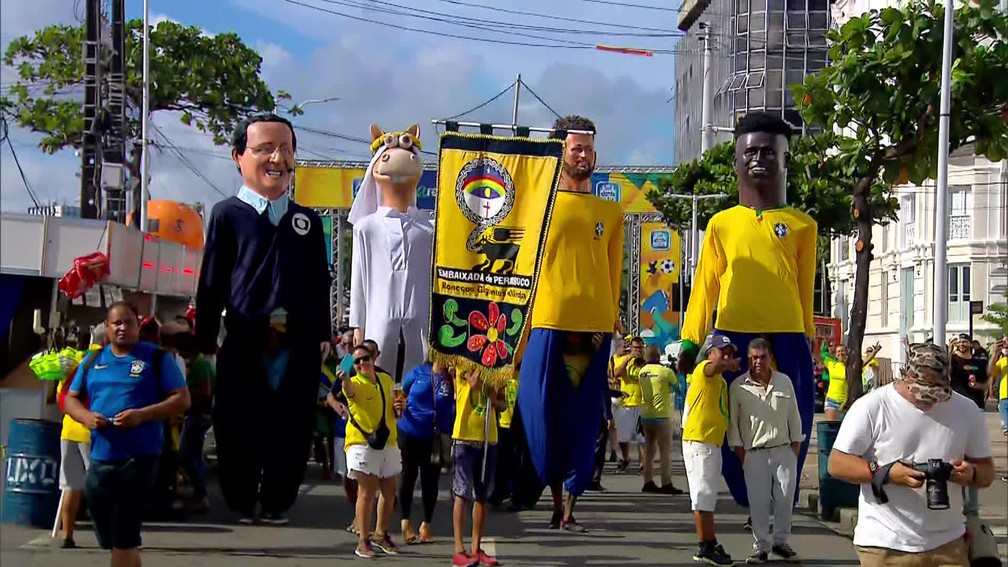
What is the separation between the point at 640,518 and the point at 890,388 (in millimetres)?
6294

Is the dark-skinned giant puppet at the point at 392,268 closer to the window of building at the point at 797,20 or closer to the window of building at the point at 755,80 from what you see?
the window of building at the point at 797,20

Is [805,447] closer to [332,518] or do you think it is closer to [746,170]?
[746,170]

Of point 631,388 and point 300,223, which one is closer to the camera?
point 300,223

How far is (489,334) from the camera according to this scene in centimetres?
931

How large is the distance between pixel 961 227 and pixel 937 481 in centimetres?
3878

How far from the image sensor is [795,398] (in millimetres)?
9508

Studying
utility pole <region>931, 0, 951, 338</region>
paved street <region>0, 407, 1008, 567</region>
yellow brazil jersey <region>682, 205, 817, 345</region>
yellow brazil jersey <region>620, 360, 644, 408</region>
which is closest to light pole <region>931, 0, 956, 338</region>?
utility pole <region>931, 0, 951, 338</region>

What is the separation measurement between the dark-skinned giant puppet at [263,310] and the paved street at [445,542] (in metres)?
0.73

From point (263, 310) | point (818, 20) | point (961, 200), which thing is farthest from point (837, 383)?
point (818, 20)

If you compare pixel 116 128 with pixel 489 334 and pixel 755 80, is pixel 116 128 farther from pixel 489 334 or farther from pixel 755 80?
pixel 755 80

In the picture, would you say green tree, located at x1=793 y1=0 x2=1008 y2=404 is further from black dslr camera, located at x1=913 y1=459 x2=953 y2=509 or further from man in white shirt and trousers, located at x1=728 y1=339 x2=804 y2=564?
black dslr camera, located at x1=913 y1=459 x2=953 y2=509

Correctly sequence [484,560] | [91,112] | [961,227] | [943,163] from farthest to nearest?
[961,227], [91,112], [943,163], [484,560]

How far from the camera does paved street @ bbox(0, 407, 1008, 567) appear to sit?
30.5 feet

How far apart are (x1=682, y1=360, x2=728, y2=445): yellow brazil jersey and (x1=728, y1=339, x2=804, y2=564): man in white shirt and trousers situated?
100 mm
